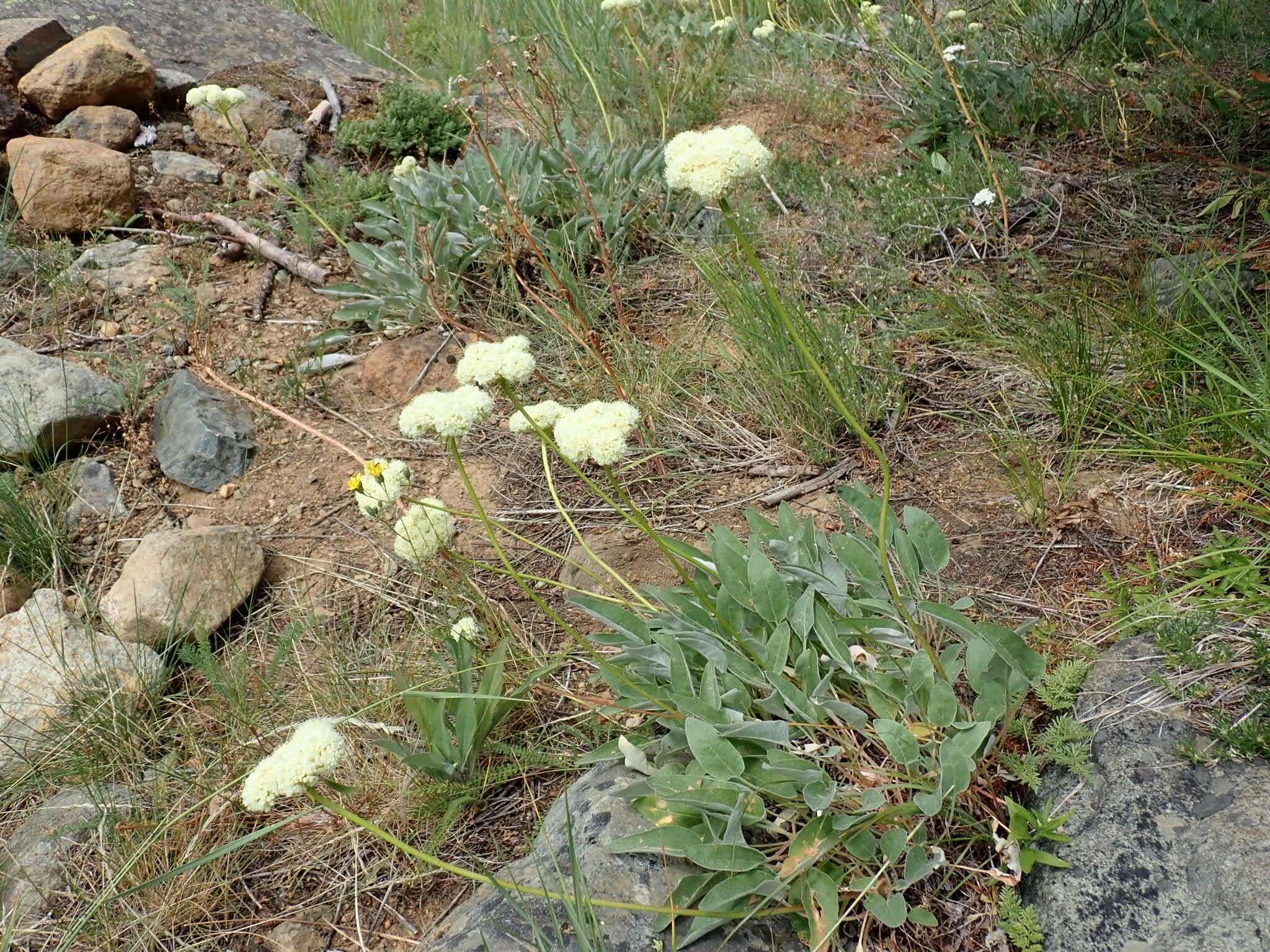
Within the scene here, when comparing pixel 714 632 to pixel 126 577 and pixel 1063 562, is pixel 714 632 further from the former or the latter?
pixel 126 577

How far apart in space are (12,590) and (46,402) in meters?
0.79

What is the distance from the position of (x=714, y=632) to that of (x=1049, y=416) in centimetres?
136

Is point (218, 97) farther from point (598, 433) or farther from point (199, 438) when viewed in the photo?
point (598, 433)

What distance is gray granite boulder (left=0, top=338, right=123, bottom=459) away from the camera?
3.40 m

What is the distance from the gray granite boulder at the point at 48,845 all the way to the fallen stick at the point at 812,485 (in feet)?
6.35

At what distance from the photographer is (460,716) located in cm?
224

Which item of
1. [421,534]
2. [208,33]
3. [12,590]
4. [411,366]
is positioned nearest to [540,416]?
[421,534]


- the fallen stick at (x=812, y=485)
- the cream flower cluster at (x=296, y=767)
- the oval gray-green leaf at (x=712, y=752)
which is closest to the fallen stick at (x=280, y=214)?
the fallen stick at (x=812, y=485)

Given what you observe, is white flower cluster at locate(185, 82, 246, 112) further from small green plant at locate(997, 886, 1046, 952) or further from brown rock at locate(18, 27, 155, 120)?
small green plant at locate(997, 886, 1046, 952)

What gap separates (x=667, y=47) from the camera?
226 inches

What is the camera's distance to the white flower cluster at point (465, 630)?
2387 mm

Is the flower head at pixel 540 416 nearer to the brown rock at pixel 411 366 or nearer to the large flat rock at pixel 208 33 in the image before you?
the brown rock at pixel 411 366

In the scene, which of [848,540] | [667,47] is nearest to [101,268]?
[667,47]

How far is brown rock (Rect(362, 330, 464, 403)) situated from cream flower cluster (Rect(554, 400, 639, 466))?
1956mm
